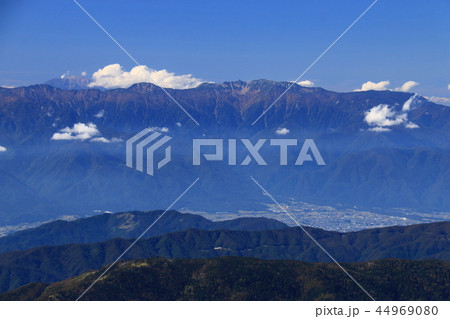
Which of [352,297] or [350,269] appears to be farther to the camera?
[350,269]

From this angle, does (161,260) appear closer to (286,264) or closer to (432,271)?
(286,264)

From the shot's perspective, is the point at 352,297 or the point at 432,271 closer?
the point at 352,297

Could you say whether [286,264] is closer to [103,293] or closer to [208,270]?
[208,270]
